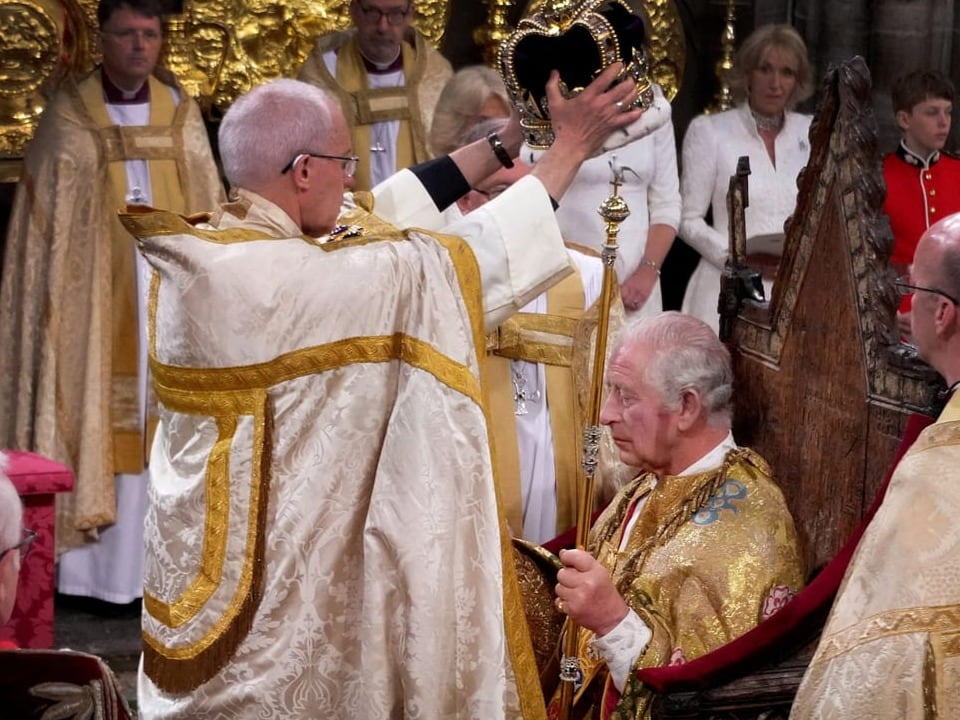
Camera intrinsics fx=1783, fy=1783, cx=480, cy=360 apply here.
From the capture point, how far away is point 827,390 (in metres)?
3.67

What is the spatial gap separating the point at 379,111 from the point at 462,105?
1.59 meters

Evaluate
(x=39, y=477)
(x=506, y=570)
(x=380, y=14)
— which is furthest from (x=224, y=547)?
(x=380, y=14)

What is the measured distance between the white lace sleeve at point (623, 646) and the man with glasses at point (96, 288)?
296 centimetres

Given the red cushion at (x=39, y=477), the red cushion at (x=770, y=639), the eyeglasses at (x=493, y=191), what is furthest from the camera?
the eyeglasses at (x=493, y=191)

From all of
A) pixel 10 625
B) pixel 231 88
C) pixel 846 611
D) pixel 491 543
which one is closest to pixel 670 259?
pixel 231 88

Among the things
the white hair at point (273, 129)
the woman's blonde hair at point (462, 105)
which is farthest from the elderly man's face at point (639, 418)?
the woman's blonde hair at point (462, 105)

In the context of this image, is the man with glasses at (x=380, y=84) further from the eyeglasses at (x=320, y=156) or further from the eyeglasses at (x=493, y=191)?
the eyeglasses at (x=320, y=156)

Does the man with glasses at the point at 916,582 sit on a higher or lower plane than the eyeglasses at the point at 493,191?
lower

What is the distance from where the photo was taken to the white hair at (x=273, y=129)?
11.8 ft

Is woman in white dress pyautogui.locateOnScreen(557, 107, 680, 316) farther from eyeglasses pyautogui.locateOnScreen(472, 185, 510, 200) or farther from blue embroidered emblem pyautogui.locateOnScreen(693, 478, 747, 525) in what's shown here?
blue embroidered emblem pyautogui.locateOnScreen(693, 478, 747, 525)

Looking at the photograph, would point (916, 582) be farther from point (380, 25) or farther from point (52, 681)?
point (380, 25)

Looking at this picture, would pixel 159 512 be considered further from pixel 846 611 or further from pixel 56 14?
pixel 56 14

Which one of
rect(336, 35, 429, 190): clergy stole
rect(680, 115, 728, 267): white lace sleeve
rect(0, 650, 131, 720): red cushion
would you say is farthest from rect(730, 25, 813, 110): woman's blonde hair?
rect(0, 650, 131, 720): red cushion

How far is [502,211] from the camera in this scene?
12.2 ft
